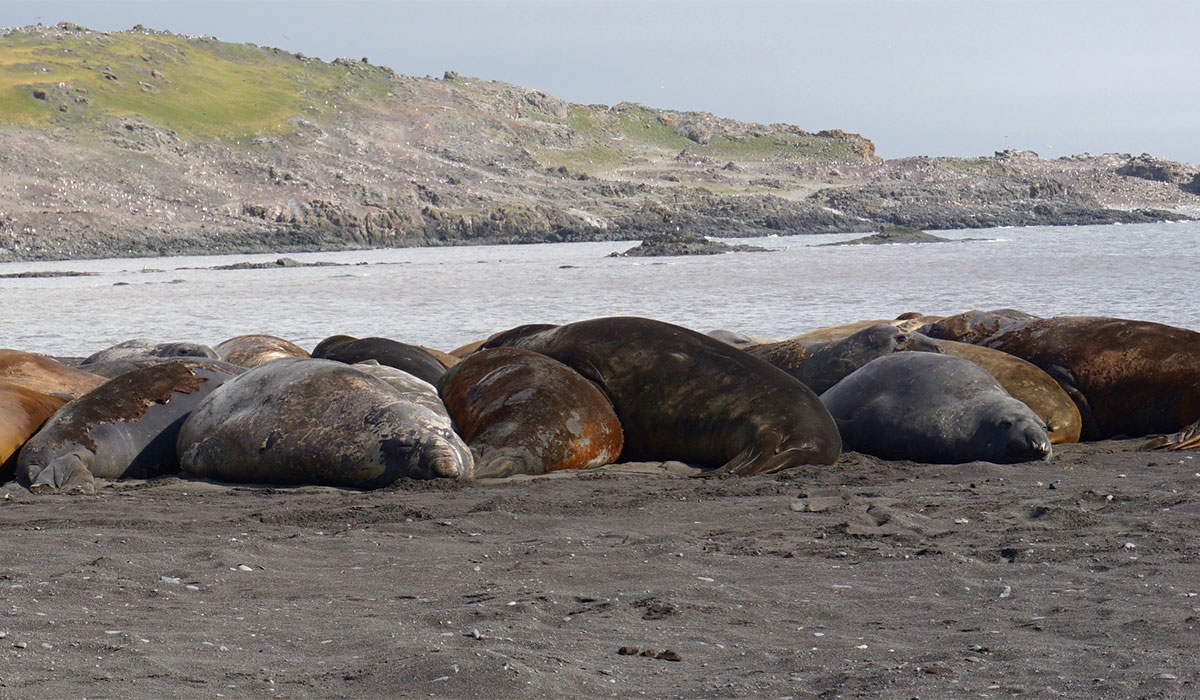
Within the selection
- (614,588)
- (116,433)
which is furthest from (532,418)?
(614,588)

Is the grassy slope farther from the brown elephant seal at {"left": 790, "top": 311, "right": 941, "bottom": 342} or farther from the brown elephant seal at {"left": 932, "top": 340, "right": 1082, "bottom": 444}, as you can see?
the brown elephant seal at {"left": 932, "top": 340, "right": 1082, "bottom": 444}

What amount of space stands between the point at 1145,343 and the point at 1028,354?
78 cm

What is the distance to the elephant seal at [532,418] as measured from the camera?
7.11 metres

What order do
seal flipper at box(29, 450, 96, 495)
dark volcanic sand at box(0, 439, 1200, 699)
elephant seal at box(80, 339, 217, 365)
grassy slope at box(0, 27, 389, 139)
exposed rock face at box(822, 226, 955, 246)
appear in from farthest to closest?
1. grassy slope at box(0, 27, 389, 139)
2. exposed rock face at box(822, 226, 955, 246)
3. elephant seal at box(80, 339, 217, 365)
4. seal flipper at box(29, 450, 96, 495)
5. dark volcanic sand at box(0, 439, 1200, 699)

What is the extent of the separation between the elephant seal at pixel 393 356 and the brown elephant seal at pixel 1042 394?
12.0ft

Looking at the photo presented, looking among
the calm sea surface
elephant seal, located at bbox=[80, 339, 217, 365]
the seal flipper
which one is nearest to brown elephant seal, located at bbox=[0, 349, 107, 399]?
the seal flipper

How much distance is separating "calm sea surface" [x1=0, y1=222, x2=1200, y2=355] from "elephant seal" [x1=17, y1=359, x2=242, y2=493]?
9639 mm

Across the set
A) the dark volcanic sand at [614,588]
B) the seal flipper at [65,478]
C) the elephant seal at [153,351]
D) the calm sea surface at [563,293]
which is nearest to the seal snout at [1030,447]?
the dark volcanic sand at [614,588]

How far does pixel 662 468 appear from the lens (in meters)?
7.32

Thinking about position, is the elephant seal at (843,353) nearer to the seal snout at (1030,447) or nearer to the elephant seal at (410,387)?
the seal snout at (1030,447)

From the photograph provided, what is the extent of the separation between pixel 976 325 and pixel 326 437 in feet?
17.4

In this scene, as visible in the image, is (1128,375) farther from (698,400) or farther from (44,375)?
(44,375)

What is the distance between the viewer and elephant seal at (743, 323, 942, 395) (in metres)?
8.83

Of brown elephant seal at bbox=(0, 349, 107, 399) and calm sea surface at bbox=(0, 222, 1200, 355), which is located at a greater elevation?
brown elephant seal at bbox=(0, 349, 107, 399)
